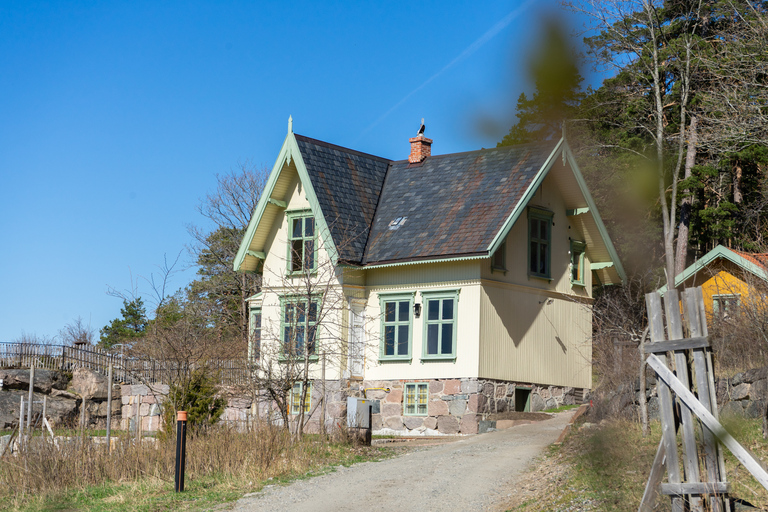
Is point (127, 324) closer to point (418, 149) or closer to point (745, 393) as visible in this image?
point (418, 149)

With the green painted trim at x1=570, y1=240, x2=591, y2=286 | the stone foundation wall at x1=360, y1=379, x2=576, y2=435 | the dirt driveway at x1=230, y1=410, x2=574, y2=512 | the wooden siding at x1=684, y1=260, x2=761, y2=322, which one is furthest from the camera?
→ the green painted trim at x1=570, y1=240, x2=591, y2=286

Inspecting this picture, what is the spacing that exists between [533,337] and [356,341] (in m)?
5.13

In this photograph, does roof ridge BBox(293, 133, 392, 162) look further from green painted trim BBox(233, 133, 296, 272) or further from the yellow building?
the yellow building

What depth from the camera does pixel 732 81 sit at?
65.3ft

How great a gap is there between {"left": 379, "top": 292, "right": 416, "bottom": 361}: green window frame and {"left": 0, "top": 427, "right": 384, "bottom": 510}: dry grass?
31.2ft

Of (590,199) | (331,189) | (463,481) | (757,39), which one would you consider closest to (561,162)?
(590,199)

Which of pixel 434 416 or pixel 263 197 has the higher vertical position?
pixel 263 197

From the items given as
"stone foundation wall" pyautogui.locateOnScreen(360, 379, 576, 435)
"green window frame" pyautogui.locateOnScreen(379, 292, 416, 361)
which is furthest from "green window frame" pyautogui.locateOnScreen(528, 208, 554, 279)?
"green window frame" pyautogui.locateOnScreen(379, 292, 416, 361)

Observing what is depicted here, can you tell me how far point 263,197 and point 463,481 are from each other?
14943 mm

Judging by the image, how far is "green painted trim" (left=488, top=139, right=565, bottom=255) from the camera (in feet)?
73.5

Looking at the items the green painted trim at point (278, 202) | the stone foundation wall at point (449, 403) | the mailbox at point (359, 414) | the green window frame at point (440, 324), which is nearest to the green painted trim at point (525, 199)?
the green window frame at point (440, 324)

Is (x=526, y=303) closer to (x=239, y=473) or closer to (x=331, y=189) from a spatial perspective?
(x=331, y=189)

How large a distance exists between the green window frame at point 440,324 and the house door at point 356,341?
204 cm

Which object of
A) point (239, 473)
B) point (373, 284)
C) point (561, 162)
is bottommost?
point (239, 473)
